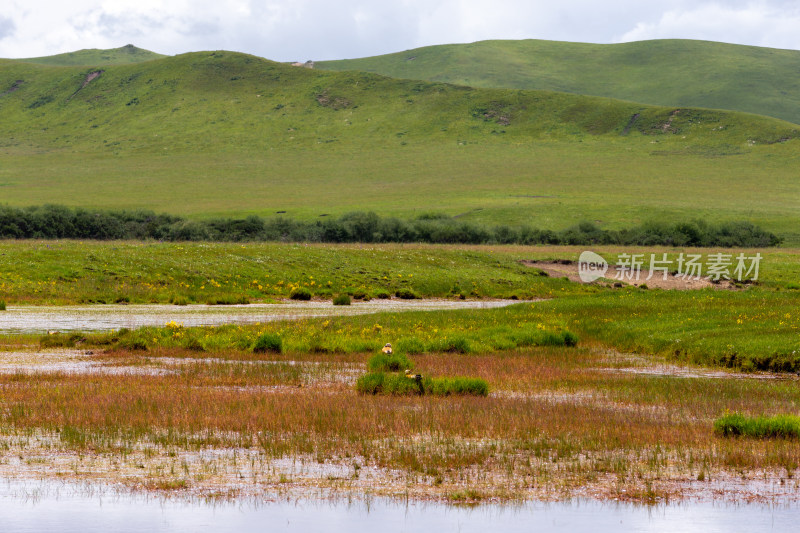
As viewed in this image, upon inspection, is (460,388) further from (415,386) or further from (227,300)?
(227,300)

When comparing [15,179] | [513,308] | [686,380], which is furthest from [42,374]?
[15,179]

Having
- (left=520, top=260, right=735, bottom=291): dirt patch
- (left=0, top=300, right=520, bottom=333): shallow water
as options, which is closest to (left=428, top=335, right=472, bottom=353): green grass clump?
(left=0, top=300, right=520, bottom=333): shallow water

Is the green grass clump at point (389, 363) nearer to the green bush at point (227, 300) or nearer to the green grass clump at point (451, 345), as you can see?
the green grass clump at point (451, 345)

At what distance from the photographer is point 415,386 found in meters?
20.2

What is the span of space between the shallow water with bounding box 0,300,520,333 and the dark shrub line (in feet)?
211

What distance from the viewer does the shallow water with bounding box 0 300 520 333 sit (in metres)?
36.6

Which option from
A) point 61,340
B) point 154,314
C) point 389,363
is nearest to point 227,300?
point 154,314

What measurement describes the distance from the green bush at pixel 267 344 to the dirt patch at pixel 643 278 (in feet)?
161

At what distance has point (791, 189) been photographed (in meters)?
171

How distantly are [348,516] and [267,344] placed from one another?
18.0m

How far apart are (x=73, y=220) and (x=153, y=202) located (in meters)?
43.6

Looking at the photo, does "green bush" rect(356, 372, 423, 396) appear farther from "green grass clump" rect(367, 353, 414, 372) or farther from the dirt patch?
the dirt patch

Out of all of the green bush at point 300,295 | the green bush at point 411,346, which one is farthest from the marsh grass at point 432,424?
the green bush at point 300,295

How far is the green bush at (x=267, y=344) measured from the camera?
2894 cm
